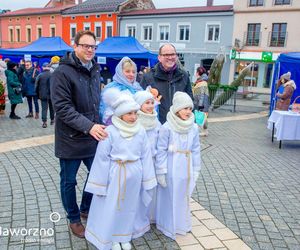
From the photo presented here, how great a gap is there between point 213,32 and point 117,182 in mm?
27343

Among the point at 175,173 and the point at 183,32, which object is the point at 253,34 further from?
the point at 175,173

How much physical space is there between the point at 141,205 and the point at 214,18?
2702cm

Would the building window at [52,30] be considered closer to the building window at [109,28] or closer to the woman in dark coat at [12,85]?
the building window at [109,28]

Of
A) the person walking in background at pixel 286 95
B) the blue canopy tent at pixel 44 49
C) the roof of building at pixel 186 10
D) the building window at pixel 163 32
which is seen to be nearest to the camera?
the person walking in background at pixel 286 95

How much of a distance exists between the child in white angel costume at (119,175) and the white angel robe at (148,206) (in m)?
0.15

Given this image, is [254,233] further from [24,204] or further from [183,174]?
[24,204]

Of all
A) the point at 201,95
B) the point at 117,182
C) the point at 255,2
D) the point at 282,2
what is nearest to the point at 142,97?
the point at 117,182

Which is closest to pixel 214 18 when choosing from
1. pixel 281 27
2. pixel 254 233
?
pixel 281 27

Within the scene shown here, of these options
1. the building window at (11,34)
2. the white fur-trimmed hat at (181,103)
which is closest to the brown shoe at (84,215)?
the white fur-trimmed hat at (181,103)

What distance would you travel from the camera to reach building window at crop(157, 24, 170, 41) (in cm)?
2995

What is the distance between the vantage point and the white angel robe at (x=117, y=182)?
105 inches

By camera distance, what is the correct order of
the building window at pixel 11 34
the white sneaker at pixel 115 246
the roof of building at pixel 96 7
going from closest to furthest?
the white sneaker at pixel 115 246 < the roof of building at pixel 96 7 < the building window at pixel 11 34

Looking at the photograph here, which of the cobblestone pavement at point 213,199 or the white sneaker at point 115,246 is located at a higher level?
the white sneaker at point 115,246

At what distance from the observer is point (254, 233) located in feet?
11.4
